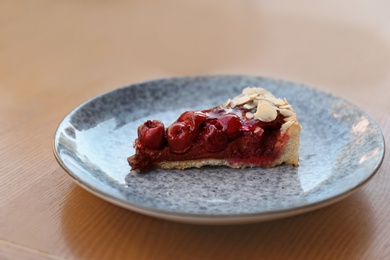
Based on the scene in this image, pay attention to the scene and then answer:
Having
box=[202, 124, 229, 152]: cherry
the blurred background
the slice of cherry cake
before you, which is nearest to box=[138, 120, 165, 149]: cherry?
the slice of cherry cake

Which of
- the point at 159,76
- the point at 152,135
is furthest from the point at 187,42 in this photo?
the point at 152,135

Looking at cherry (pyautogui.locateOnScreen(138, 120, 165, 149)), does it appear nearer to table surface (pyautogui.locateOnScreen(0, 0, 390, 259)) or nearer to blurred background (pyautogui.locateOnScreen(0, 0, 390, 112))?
table surface (pyautogui.locateOnScreen(0, 0, 390, 259))

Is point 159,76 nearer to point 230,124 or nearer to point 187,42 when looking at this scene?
point 187,42

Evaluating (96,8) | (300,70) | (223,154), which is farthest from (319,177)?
(96,8)

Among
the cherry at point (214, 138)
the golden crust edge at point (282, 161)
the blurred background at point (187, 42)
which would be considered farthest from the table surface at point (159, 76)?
the cherry at point (214, 138)

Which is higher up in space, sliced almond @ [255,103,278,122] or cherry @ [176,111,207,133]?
sliced almond @ [255,103,278,122]

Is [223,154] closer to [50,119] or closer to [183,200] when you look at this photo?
[183,200]

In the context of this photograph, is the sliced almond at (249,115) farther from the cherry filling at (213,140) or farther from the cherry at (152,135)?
the cherry at (152,135)
